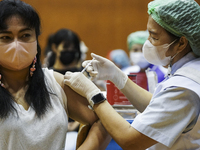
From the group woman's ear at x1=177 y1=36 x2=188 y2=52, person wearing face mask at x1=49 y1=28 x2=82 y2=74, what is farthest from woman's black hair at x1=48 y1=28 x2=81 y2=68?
woman's ear at x1=177 y1=36 x2=188 y2=52

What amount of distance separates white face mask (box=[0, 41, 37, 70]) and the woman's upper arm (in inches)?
9.8

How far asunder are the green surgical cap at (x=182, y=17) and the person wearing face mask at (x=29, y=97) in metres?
0.68

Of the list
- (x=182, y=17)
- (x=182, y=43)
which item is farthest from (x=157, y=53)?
(x=182, y=17)

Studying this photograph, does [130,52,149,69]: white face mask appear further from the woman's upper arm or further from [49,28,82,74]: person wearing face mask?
the woman's upper arm

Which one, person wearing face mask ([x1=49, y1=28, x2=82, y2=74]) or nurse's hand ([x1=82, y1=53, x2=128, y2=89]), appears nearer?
nurse's hand ([x1=82, y1=53, x2=128, y2=89])

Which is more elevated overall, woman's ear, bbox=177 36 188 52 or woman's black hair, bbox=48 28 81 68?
woman's ear, bbox=177 36 188 52

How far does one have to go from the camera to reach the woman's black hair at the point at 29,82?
141cm

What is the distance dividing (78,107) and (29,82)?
0.33 meters

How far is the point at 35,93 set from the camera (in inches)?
61.0

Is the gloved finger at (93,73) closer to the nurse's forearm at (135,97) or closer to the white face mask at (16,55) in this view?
the nurse's forearm at (135,97)

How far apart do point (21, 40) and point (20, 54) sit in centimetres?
8

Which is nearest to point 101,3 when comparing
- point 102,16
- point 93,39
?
point 102,16

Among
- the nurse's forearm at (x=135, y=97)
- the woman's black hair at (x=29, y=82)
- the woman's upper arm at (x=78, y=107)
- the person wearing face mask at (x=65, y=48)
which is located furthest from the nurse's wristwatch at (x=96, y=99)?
the person wearing face mask at (x=65, y=48)

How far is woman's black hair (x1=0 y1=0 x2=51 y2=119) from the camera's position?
4.64 ft
